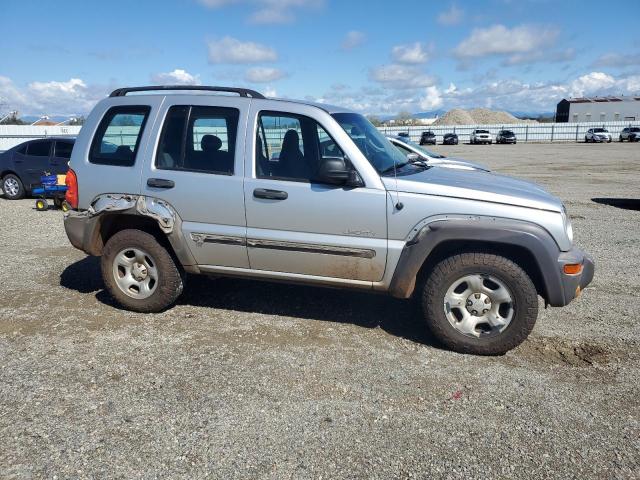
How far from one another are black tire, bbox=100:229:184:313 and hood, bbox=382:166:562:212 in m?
2.12

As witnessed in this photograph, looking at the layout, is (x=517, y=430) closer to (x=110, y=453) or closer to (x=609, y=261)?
(x=110, y=453)

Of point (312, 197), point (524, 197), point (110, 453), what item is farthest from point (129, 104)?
point (524, 197)

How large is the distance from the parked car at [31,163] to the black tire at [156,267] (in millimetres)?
8890

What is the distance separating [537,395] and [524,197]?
1446 mm

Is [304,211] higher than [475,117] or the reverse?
the reverse

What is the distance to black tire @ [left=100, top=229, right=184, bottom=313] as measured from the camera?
15.7 ft

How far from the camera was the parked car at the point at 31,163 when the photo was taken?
1276cm

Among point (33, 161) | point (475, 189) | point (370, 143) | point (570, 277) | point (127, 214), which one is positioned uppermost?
point (370, 143)

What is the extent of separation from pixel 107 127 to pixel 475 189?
341 cm

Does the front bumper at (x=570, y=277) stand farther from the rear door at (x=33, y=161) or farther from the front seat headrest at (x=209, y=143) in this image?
the rear door at (x=33, y=161)

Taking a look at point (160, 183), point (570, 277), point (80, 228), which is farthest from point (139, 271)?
point (570, 277)

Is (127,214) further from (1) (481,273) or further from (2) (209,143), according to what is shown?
(1) (481,273)

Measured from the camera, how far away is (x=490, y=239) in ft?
12.7

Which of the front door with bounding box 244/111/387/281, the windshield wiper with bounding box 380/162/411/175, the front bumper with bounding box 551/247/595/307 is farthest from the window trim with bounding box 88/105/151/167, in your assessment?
the front bumper with bounding box 551/247/595/307
